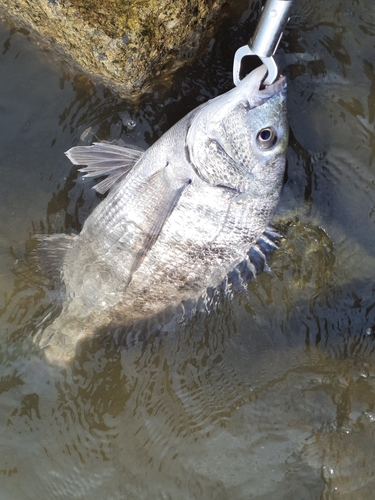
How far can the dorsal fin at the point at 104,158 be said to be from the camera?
3.01 m

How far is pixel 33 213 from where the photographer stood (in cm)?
337

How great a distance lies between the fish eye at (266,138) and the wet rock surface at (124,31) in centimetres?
96

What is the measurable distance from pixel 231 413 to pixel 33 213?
2271 mm

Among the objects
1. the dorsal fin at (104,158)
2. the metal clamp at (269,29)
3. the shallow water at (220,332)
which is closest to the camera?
the metal clamp at (269,29)

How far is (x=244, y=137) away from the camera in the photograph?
2672 mm

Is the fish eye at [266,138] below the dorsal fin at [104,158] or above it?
above

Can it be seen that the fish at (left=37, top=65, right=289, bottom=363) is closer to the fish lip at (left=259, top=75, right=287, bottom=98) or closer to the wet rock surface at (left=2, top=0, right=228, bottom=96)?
the fish lip at (left=259, top=75, right=287, bottom=98)

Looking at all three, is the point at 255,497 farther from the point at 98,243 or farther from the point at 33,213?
the point at 33,213

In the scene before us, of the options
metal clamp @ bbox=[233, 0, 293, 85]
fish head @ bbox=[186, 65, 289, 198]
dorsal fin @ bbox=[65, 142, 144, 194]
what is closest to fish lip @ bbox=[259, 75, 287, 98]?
fish head @ bbox=[186, 65, 289, 198]

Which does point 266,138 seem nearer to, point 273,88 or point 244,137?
point 244,137

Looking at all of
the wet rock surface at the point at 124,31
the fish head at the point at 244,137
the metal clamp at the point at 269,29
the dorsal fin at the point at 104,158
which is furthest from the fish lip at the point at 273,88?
the dorsal fin at the point at 104,158

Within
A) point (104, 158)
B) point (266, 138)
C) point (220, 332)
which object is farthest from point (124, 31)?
point (220, 332)

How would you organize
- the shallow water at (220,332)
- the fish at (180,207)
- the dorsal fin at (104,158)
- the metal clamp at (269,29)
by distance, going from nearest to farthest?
the metal clamp at (269,29), the fish at (180,207), the dorsal fin at (104,158), the shallow water at (220,332)

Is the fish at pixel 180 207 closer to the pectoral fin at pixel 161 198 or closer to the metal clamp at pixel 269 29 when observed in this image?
the pectoral fin at pixel 161 198
